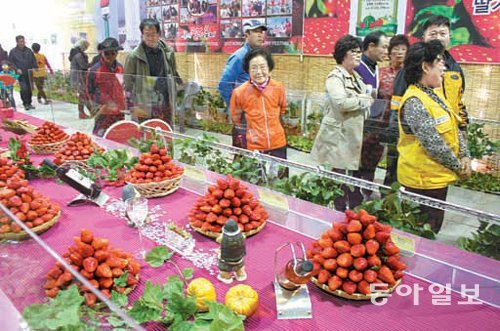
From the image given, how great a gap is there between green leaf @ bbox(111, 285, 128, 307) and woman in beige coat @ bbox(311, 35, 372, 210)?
76.2 inches

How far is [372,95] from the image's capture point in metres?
3.13

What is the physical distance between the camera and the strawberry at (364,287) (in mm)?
1198

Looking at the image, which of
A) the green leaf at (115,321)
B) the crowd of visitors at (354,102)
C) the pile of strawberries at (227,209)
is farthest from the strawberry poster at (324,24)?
the green leaf at (115,321)

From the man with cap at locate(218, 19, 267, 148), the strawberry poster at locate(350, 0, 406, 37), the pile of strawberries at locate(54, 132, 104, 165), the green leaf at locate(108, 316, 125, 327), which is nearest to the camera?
the green leaf at locate(108, 316, 125, 327)

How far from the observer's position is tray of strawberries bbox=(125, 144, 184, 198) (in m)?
1.98

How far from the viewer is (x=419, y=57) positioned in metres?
1.97

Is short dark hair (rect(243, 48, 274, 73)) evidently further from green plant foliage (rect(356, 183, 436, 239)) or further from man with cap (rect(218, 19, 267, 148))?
green plant foliage (rect(356, 183, 436, 239))

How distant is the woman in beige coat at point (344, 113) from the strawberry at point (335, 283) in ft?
5.49

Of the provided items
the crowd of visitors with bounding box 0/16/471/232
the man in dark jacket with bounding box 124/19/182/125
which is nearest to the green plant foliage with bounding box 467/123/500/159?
the crowd of visitors with bounding box 0/16/471/232

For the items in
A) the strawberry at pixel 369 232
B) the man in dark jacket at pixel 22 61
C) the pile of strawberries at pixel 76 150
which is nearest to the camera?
the strawberry at pixel 369 232

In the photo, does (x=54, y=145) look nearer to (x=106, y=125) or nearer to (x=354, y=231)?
(x=106, y=125)

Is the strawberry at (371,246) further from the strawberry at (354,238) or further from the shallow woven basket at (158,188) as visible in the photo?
the shallow woven basket at (158,188)

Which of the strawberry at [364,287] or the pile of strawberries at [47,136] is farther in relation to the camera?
the pile of strawberries at [47,136]

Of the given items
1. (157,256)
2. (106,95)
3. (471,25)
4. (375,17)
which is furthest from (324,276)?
(375,17)
